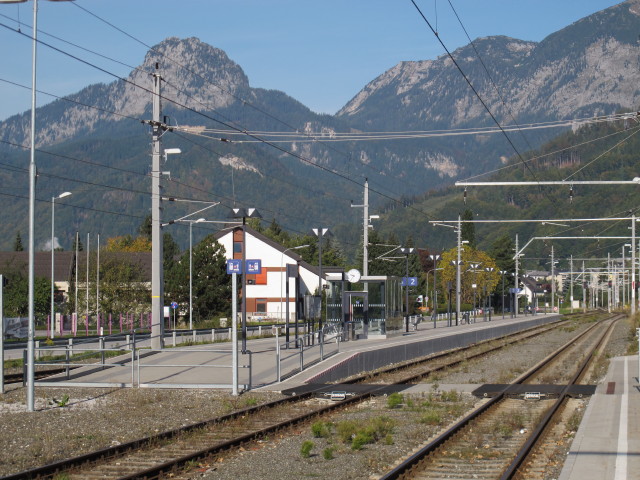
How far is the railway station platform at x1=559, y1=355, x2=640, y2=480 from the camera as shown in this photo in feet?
36.3

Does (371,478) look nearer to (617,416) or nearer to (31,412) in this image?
(617,416)

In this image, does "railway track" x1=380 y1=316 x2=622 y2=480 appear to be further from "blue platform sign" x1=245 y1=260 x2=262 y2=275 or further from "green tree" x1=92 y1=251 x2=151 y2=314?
"green tree" x1=92 y1=251 x2=151 y2=314

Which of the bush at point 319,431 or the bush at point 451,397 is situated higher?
the bush at point 319,431

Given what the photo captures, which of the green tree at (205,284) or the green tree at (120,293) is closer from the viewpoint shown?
the green tree at (120,293)

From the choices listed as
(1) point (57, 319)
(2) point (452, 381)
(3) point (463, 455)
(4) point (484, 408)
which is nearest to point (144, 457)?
(3) point (463, 455)

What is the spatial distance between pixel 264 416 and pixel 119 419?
2588 mm

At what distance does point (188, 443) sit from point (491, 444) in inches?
179

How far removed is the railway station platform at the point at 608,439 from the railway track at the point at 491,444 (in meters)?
0.60

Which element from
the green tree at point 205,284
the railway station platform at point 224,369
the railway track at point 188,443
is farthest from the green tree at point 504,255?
the railway track at point 188,443

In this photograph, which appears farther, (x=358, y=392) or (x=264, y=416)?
(x=358, y=392)

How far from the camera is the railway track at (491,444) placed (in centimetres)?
1170

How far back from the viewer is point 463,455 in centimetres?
1302

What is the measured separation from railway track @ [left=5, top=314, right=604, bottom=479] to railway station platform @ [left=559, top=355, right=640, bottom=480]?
4.78 metres

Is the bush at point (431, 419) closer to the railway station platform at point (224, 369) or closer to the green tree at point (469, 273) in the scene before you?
the railway station platform at point (224, 369)
